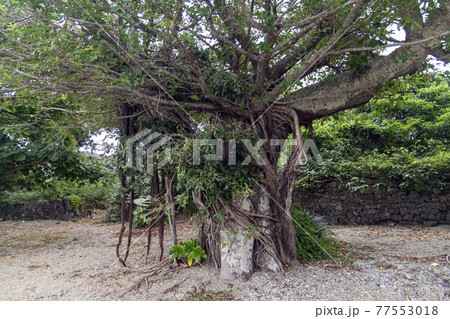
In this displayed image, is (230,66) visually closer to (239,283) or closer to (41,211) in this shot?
(239,283)

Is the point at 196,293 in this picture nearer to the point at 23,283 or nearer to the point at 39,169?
the point at 23,283

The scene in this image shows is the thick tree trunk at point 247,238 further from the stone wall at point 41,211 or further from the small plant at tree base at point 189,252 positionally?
the stone wall at point 41,211

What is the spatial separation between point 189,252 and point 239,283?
0.84 meters

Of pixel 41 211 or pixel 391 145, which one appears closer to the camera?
pixel 391 145

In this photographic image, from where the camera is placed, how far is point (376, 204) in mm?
7758

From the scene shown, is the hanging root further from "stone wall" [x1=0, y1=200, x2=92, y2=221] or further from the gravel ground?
"stone wall" [x1=0, y1=200, x2=92, y2=221]

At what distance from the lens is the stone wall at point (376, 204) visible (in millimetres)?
7262

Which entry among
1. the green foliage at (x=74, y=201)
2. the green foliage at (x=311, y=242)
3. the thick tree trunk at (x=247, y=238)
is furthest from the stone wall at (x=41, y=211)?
the green foliage at (x=311, y=242)

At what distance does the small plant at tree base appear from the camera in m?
3.80

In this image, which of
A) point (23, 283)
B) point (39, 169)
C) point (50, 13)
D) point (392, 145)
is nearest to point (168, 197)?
point (23, 283)

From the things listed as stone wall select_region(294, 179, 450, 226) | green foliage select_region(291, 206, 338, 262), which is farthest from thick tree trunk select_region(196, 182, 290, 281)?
stone wall select_region(294, 179, 450, 226)

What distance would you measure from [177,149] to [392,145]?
8.89 m

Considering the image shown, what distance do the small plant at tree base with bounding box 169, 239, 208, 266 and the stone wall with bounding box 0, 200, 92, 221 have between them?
8.16 meters

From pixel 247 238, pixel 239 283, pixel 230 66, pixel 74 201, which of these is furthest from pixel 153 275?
pixel 74 201
